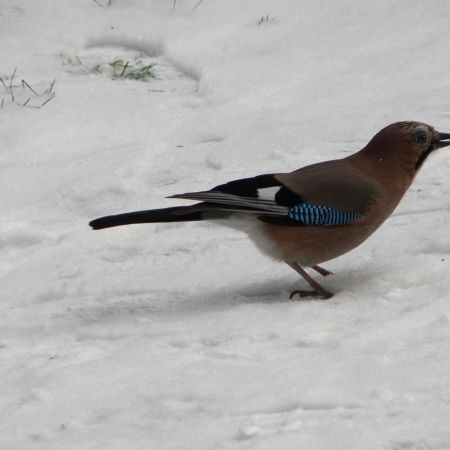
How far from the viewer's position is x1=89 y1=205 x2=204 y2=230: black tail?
558 centimetres

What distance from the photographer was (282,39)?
9.10 meters

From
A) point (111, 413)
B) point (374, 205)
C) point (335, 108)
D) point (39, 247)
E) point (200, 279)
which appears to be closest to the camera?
point (111, 413)

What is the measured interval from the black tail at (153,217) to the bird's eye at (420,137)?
1.11 m

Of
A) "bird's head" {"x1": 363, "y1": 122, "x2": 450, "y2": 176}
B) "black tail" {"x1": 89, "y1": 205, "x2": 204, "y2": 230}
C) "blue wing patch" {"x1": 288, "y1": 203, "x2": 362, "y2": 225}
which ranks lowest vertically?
"black tail" {"x1": 89, "y1": 205, "x2": 204, "y2": 230}

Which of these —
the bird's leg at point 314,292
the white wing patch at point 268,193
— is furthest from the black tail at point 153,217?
the bird's leg at point 314,292

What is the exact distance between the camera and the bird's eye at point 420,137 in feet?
19.0

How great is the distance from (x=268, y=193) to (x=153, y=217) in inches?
21.9

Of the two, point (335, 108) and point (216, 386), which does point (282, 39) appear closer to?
point (335, 108)

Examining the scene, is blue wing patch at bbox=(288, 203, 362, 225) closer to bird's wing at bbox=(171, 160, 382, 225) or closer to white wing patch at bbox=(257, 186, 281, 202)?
bird's wing at bbox=(171, 160, 382, 225)

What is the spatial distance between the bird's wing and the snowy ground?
1.20 ft

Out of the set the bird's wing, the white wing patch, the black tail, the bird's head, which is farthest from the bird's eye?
the black tail

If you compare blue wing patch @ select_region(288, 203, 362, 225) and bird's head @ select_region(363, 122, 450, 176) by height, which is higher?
bird's head @ select_region(363, 122, 450, 176)

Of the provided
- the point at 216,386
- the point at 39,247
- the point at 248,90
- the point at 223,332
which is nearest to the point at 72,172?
the point at 39,247

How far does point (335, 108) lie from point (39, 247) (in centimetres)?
247
